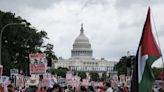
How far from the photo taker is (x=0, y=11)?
266 ft

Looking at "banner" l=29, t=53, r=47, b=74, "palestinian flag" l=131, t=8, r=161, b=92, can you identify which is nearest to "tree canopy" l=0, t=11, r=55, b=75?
"banner" l=29, t=53, r=47, b=74

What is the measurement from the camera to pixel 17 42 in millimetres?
82438

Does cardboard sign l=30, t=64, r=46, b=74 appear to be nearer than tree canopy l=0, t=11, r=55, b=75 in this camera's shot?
Yes

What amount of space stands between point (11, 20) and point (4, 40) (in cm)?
292

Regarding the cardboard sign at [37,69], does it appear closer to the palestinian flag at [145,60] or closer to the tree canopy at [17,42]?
the palestinian flag at [145,60]

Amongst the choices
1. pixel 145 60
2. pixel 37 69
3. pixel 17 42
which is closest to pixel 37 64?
pixel 37 69

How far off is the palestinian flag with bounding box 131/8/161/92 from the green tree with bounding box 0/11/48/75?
64.3 metres

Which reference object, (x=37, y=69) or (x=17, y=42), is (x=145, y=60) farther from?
(x=17, y=42)

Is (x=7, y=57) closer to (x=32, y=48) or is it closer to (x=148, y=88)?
(x=32, y=48)

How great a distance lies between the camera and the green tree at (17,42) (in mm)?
76875

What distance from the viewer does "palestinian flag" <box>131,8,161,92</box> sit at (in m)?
9.77

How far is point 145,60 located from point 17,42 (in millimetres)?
73155

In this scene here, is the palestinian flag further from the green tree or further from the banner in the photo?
the green tree

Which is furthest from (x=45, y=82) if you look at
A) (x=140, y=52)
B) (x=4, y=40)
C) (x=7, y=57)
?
(x=4, y=40)
